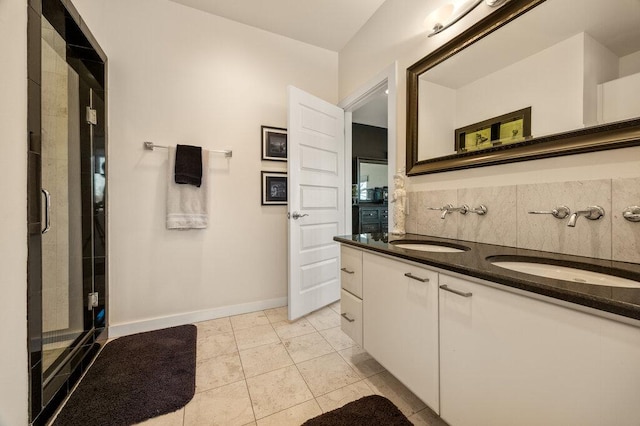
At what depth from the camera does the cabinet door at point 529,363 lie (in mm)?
563

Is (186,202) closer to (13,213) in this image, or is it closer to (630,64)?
(13,213)

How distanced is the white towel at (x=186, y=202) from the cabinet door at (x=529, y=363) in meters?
1.94

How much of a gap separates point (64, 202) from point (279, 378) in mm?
1819

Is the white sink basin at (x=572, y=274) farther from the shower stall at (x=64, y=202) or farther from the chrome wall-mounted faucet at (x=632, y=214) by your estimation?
the shower stall at (x=64, y=202)

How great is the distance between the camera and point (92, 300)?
1812mm

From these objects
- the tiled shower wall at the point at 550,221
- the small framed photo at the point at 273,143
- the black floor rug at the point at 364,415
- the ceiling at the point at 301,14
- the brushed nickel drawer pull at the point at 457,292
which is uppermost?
the ceiling at the point at 301,14

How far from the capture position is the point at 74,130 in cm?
173

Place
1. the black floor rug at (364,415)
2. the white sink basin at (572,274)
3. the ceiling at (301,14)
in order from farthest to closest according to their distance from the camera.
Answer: the ceiling at (301,14), the black floor rug at (364,415), the white sink basin at (572,274)

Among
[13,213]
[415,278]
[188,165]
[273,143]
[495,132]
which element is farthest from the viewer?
[273,143]

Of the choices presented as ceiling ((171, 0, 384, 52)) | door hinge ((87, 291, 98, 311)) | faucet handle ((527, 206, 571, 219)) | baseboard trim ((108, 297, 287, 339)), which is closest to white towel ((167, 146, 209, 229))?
door hinge ((87, 291, 98, 311))

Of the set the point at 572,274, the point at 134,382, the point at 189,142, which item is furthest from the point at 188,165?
the point at 572,274

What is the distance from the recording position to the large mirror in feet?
3.01

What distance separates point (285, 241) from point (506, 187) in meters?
1.90

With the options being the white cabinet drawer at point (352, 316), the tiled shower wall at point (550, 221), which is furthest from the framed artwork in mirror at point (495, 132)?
the white cabinet drawer at point (352, 316)
